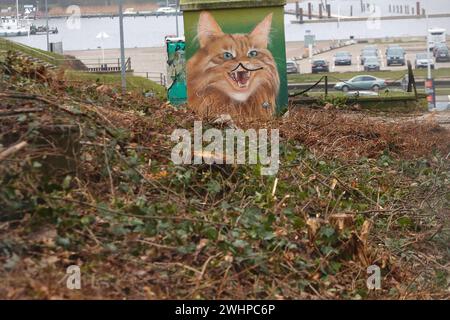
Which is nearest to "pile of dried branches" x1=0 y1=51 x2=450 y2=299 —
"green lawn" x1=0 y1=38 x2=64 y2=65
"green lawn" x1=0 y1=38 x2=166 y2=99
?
"green lawn" x1=0 y1=38 x2=166 y2=99

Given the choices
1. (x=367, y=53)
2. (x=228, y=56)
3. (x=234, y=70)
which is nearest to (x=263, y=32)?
(x=228, y=56)

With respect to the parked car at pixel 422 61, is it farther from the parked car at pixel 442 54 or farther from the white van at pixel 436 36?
the white van at pixel 436 36

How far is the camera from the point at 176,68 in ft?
85.8

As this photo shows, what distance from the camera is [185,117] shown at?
12.1 meters

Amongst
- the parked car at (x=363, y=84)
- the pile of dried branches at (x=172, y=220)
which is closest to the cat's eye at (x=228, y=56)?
the pile of dried branches at (x=172, y=220)

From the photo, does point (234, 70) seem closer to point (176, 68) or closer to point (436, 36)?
point (176, 68)

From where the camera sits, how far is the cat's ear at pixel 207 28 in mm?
17812

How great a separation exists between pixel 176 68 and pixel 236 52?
8.60 meters

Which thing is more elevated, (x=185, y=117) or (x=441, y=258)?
(x=185, y=117)

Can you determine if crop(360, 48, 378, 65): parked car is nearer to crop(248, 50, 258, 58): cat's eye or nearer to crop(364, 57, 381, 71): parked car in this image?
crop(364, 57, 381, 71): parked car

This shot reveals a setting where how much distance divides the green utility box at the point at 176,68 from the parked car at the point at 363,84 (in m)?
8.74
